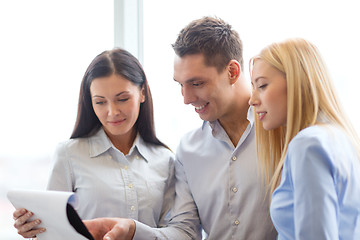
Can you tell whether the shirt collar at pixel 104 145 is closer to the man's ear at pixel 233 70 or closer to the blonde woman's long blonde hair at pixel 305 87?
the man's ear at pixel 233 70

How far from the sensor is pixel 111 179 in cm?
183

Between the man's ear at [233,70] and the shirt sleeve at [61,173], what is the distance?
0.82m

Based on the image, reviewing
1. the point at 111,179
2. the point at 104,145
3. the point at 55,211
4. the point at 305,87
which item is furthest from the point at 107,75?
the point at 305,87

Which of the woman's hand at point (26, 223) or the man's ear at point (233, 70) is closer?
the woman's hand at point (26, 223)

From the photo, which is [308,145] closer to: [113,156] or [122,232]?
[122,232]

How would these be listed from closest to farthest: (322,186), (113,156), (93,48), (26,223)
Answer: (322,186) → (26,223) → (113,156) → (93,48)

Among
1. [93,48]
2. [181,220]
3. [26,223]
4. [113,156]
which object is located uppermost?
[93,48]

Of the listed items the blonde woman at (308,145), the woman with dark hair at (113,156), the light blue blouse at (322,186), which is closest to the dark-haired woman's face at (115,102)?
the woman with dark hair at (113,156)

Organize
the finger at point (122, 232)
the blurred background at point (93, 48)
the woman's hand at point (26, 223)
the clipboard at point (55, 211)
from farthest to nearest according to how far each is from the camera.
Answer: the blurred background at point (93, 48) < the finger at point (122, 232) < the woman's hand at point (26, 223) < the clipboard at point (55, 211)

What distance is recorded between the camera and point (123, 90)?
183 cm

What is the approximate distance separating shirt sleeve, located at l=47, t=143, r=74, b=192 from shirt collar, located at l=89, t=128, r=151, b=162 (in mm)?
120

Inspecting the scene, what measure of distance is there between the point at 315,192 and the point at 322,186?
0.08ft

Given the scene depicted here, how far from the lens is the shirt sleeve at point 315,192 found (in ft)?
3.55

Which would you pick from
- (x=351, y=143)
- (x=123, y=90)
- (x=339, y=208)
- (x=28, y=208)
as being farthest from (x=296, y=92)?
(x=28, y=208)
